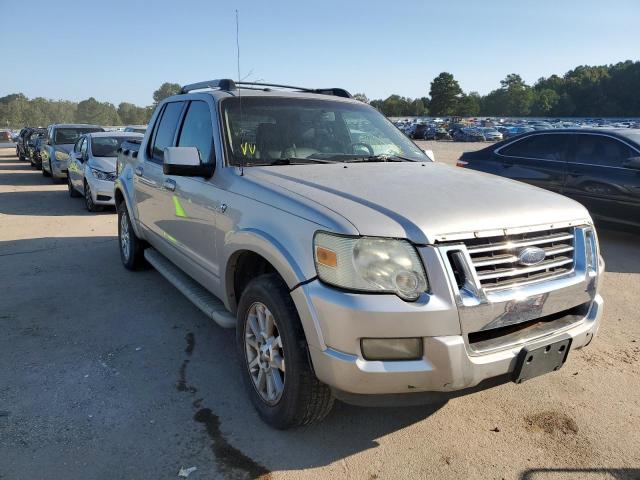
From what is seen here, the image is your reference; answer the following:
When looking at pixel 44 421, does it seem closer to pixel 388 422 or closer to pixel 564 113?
pixel 388 422

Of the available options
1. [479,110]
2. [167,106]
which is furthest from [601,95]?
[167,106]

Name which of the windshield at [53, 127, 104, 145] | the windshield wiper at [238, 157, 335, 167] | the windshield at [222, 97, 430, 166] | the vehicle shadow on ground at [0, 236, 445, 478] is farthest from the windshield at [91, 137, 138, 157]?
the windshield wiper at [238, 157, 335, 167]

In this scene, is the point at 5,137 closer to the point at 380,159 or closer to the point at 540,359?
the point at 380,159

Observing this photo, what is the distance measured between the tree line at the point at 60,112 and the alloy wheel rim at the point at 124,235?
6685 cm

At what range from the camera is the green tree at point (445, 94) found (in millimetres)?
126500

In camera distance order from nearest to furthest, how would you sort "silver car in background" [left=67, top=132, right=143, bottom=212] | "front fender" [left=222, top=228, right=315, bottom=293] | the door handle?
"front fender" [left=222, top=228, right=315, bottom=293]
the door handle
"silver car in background" [left=67, top=132, right=143, bottom=212]

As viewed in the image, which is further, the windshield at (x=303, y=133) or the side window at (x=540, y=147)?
the side window at (x=540, y=147)

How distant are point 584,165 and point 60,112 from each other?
8626cm

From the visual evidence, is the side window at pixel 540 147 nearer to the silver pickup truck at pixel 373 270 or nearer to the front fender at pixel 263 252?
the silver pickup truck at pixel 373 270

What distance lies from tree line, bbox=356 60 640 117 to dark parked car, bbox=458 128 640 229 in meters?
114

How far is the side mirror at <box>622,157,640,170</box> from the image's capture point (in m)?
6.62

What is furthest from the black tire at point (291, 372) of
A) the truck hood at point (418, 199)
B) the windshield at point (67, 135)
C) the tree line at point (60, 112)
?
the tree line at point (60, 112)

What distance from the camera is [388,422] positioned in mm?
2975

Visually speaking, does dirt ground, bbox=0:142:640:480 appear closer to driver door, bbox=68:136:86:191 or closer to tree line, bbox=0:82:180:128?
driver door, bbox=68:136:86:191
